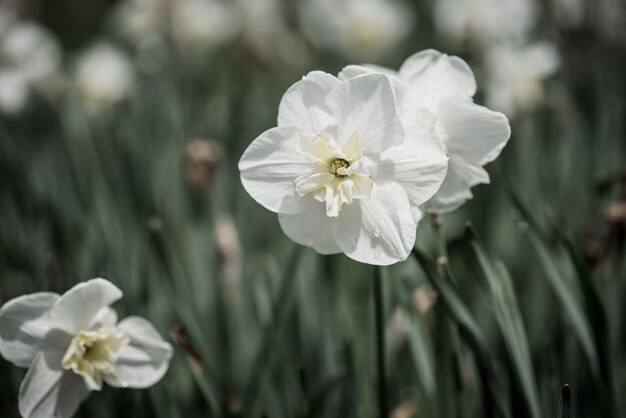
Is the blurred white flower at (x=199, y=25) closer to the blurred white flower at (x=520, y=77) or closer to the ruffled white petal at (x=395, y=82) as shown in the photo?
the blurred white flower at (x=520, y=77)

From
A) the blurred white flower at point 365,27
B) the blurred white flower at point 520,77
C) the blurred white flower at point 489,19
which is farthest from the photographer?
the blurred white flower at point 365,27

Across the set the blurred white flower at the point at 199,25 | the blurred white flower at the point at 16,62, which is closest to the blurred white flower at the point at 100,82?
the blurred white flower at the point at 16,62

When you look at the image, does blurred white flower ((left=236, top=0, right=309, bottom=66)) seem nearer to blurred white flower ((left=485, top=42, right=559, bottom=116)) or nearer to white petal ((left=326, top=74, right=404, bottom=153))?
blurred white flower ((left=485, top=42, right=559, bottom=116))

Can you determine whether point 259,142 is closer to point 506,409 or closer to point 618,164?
point 506,409

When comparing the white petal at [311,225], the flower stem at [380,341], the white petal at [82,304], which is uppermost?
the white petal at [311,225]

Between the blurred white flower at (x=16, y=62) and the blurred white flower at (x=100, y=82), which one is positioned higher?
the blurred white flower at (x=16, y=62)

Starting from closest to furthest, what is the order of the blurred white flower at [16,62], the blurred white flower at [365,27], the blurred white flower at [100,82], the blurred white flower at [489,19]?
1. the blurred white flower at [16,62]
2. the blurred white flower at [489,19]
3. the blurred white flower at [100,82]
4. the blurred white flower at [365,27]

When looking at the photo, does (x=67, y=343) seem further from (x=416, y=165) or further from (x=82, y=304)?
(x=416, y=165)
